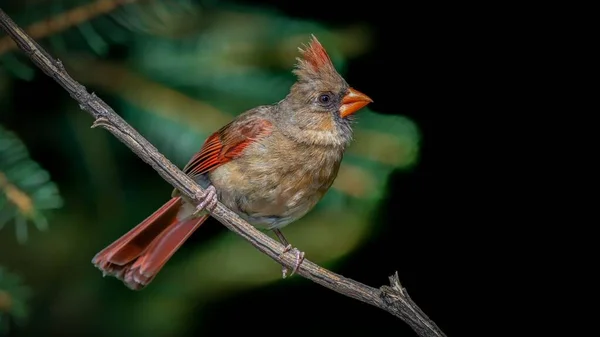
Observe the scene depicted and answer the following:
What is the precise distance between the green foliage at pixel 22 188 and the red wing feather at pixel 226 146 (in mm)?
549

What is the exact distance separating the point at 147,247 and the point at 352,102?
1.78 ft

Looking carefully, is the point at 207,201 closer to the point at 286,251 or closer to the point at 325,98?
the point at 286,251

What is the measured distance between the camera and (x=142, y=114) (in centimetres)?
171

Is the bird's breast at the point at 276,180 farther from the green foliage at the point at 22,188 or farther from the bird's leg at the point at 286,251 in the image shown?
the green foliage at the point at 22,188

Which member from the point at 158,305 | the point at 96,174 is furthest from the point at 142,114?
the point at 158,305

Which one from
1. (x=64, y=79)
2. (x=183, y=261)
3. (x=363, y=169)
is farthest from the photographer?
(x=183, y=261)

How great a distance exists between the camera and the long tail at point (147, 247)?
1.86m

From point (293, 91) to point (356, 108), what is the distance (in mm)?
225

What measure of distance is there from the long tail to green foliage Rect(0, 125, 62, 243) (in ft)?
1.04

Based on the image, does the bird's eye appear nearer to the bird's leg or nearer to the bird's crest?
the bird's crest

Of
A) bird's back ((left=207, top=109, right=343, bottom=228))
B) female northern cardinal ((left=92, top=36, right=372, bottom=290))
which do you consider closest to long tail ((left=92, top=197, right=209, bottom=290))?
female northern cardinal ((left=92, top=36, right=372, bottom=290))

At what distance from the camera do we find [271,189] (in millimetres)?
1992

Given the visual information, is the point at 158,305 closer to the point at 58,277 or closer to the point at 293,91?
the point at 58,277

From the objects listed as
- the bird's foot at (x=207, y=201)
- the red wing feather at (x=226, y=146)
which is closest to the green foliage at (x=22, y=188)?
the bird's foot at (x=207, y=201)
